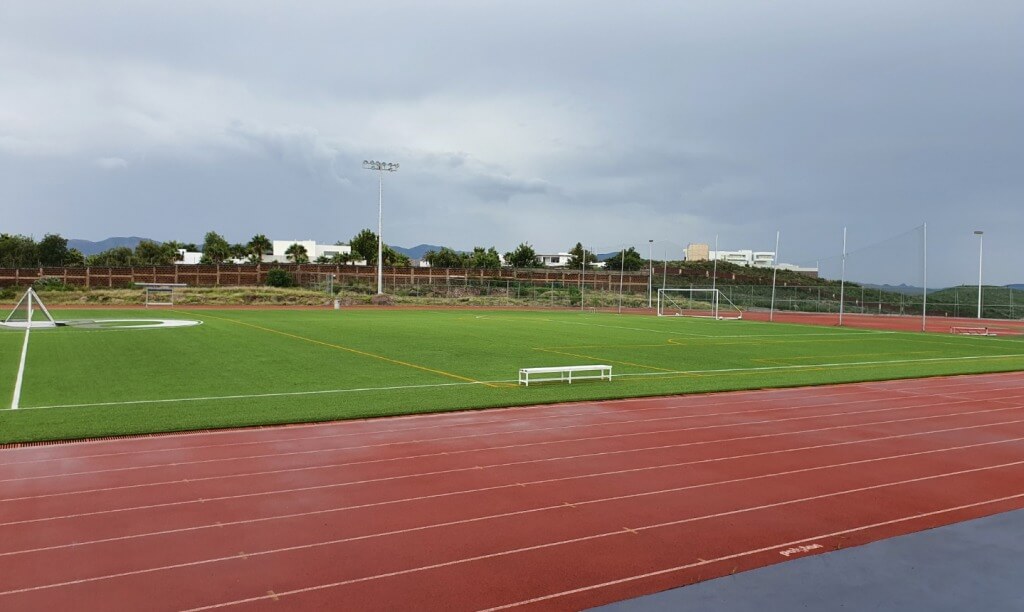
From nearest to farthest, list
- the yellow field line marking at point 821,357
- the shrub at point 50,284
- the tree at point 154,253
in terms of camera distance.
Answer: the yellow field line marking at point 821,357 → the shrub at point 50,284 → the tree at point 154,253

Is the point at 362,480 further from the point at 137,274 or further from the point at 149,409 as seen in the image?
the point at 137,274

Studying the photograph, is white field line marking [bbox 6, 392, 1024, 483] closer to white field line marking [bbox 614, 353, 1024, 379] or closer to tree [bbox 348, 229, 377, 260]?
white field line marking [bbox 614, 353, 1024, 379]

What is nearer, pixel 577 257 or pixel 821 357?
pixel 821 357

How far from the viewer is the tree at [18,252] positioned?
97500 millimetres

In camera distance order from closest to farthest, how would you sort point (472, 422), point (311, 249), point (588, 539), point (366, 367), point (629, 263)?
point (588, 539) → point (472, 422) → point (366, 367) → point (629, 263) → point (311, 249)

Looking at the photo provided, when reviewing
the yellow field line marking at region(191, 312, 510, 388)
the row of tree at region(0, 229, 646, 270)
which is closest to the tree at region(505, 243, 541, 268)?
the row of tree at region(0, 229, 646, 270)

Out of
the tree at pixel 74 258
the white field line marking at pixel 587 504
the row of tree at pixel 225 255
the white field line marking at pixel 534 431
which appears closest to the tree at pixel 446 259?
the row of tree at pixel 225 255

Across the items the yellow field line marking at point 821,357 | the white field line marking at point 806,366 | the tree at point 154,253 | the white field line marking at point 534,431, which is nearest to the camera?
the white field line marking at point 534,431

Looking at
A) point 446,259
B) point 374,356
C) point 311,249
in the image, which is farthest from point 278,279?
point 311,249

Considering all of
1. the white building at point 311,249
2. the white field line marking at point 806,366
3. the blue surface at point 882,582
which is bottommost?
the blue surface at point 882,582

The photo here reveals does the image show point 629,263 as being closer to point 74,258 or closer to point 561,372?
point 74,258

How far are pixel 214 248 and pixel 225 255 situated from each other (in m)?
1.97

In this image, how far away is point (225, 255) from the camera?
109750mm

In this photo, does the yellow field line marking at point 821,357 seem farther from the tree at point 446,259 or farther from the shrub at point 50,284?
the tree at point 446,259
